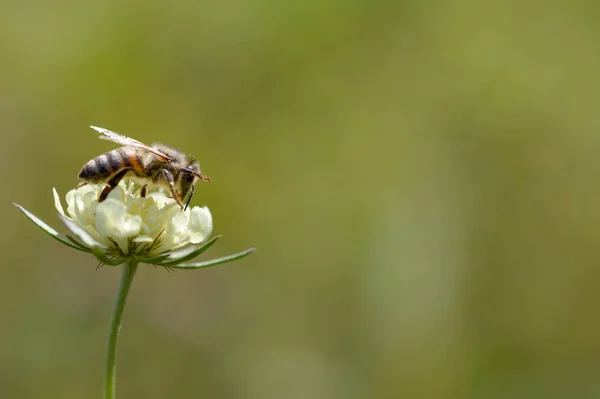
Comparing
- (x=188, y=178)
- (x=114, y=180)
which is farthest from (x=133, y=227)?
(x=188, y=178)

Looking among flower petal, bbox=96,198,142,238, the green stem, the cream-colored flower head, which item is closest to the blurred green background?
the cream-colored flower head

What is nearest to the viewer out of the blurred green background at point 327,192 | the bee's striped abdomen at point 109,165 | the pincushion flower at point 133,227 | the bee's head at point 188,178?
the pincushion flower at point 133,227

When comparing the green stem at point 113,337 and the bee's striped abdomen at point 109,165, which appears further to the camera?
the bee's striped abdomen at point 109,165

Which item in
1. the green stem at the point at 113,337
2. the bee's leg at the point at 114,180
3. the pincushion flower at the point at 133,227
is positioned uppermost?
the bee's leg at the point at 114,180

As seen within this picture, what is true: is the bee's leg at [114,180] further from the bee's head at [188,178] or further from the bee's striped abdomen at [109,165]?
the bee's head at [188,178]

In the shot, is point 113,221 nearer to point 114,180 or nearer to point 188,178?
point 114,180

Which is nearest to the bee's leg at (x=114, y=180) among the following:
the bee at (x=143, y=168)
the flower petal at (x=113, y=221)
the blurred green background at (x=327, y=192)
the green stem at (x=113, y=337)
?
the bee at (x=143, y=168)

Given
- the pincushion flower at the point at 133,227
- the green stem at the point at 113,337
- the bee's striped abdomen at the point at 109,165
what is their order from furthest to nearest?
the bee's striped abdomen at the point at 109,165, the pincushion flower at the point at 133,227, the green stem at the point at 113,337
